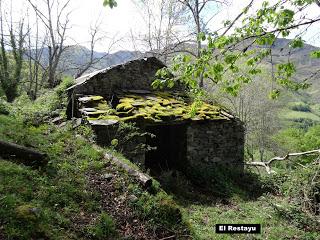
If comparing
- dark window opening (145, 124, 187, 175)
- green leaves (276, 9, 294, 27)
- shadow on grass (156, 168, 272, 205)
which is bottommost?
shadow on grass (156, 168, 272, 205)

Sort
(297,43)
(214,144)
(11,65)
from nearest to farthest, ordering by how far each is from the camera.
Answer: (297,43)
(214,144)
(11,65)

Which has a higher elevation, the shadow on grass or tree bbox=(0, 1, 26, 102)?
tree bbox=(0, 1, 26, 102)

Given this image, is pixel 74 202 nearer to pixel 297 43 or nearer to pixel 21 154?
pixel 21 154

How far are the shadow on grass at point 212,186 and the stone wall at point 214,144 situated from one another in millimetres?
407

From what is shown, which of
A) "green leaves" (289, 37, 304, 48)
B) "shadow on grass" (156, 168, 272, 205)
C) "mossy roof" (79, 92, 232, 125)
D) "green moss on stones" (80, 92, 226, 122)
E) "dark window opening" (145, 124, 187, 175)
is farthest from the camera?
"dark window opening" (145, 124, 187, 175)

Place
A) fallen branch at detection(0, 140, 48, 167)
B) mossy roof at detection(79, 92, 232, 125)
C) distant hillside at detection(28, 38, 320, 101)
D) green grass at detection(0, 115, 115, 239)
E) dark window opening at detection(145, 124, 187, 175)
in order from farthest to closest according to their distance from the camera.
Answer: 1. dark window opening at detection(145, 124, 187, 175)
2. mossy roof at detection(79, 92, 232, 125)
3. fallen branch at detection(0, 140, 48, 167)
4. distant hillside at detection(28, 38, 320, 101)
5. green grass at detection(0, 115, 115, 239)

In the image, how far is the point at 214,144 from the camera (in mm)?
11289

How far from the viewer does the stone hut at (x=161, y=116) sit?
1027 cm

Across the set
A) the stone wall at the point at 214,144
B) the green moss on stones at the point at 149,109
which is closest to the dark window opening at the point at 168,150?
the stone wall at the point at 214,144

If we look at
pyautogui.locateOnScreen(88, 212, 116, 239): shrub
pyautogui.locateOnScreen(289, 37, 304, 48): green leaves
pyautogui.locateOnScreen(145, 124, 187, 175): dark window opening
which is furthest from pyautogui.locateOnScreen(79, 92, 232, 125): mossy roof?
pyautogui.locateOnScreen(289, 37, 304, 48): green leaves

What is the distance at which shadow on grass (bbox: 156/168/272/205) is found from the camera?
9297mm

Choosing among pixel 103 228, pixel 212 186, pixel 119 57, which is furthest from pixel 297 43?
pixel 119 57

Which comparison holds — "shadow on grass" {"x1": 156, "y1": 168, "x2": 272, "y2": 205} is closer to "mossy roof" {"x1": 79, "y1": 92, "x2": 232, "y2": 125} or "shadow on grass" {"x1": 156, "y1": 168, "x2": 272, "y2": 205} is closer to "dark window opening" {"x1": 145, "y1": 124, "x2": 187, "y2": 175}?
"dark window opening" {"x1": 145, "y1": 124, "x2": 187, "y2": 175}

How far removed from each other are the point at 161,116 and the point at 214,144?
2.32m
